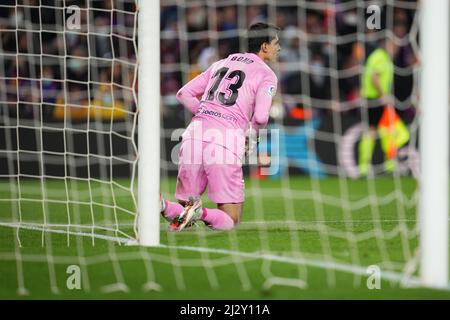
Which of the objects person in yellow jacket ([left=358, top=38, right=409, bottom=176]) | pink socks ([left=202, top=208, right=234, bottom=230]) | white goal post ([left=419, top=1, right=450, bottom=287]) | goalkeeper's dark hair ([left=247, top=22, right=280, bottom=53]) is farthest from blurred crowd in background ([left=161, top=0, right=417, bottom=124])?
white goal post ([left=419, top=1, right=450, bottom=287])

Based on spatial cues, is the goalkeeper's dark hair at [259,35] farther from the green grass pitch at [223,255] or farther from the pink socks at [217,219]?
the green grass pitch at [223,255]

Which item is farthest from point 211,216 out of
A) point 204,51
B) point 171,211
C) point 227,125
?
point 204,51

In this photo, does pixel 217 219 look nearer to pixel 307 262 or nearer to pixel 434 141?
pixel 307 262

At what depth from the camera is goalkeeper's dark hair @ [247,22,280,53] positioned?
666 cm

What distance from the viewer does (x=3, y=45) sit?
35.1ft

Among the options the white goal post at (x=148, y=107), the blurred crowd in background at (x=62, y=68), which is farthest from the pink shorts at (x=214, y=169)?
the blurred crowd in background at (x=62, y=68)

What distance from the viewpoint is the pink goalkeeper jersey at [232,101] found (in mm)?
6609

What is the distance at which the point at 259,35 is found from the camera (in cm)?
670

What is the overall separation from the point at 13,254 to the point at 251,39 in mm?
2348

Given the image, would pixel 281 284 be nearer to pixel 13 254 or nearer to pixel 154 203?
pixel 154 203

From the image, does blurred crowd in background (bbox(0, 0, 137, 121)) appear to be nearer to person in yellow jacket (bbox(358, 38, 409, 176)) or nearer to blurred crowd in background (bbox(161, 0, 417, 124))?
blurred crowd in background (bbox(161, 0, 417, 124))

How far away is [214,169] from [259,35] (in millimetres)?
1013

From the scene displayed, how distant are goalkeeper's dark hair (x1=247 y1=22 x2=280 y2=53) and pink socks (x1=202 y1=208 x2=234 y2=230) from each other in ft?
3.98


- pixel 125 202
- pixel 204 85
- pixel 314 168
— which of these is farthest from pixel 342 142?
pixel 204 85
